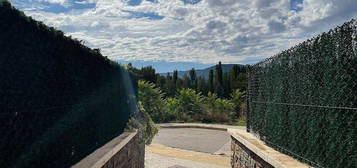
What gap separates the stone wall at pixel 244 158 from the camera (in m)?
5.46

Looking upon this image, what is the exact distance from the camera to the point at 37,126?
9.86 feet

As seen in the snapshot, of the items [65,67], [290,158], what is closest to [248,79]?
[290,158]

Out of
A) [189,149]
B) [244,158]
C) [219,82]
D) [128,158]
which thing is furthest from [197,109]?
[128,158]

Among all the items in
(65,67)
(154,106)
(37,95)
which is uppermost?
(65,67)

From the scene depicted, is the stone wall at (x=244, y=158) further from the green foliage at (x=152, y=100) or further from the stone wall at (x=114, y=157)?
the green foliage at (x=152, y=100)

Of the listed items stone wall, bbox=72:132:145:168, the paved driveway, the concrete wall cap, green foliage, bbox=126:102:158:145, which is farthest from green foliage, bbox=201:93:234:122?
the concrete wall cap

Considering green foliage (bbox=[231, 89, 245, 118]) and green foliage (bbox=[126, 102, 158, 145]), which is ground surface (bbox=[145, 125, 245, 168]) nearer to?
green foliage (bbox=[126, 102, 158, 145])

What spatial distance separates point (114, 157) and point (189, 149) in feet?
23.6

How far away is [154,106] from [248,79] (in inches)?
461

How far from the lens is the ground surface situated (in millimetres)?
8844

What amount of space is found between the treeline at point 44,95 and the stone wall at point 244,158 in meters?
3.31

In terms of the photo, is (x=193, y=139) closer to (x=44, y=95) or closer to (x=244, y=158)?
(x=244, y=158)

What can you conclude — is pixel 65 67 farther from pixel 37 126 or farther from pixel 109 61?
pixel 109 61

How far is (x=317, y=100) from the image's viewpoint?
3.96m
